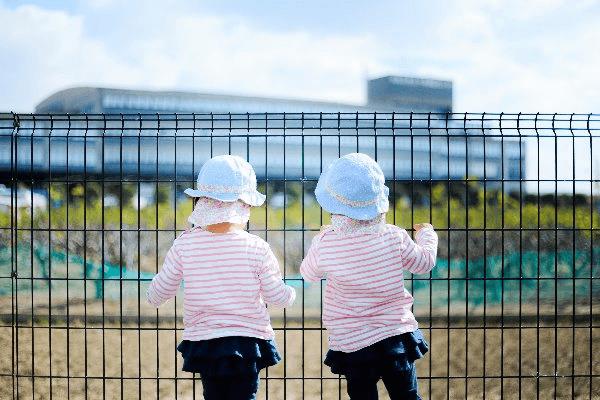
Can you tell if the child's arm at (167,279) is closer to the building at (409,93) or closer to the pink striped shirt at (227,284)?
the pink striped shirt at (227,284)

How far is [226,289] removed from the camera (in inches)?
109

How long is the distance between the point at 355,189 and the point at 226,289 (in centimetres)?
66

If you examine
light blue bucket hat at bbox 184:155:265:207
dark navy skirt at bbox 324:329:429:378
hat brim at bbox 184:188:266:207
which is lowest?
dark navy skirt at bbox 324:329:429:378

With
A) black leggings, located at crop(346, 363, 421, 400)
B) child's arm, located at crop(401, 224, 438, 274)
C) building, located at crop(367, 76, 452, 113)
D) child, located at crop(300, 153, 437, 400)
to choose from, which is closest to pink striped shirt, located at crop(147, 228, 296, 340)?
child, located at crop(300, 153, 437, 400)

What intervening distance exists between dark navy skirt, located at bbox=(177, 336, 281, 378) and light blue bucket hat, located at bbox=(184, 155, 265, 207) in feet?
1.89

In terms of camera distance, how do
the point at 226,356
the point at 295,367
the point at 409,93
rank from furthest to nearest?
1. the point at 409,93
2. the point at 295,367
3. the point at 226,356

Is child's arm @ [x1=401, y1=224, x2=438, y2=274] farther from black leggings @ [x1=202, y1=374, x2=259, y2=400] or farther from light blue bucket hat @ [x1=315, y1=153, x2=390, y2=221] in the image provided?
black leggings @ [x1=202, y1=374, x2=259, y2=400]

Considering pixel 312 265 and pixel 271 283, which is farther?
pixel 312 265

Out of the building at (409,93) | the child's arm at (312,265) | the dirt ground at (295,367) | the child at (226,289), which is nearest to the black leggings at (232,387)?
the child at (226,289)

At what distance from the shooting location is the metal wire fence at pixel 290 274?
345 cm

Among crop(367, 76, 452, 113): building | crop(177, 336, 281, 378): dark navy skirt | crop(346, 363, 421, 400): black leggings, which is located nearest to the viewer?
crop(177, 336, 281, 378): dark navy skirt

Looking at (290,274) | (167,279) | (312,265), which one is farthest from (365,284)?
(290,274)

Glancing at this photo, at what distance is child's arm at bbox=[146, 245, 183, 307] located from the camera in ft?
9.45

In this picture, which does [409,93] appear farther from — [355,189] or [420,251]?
[355,189]
